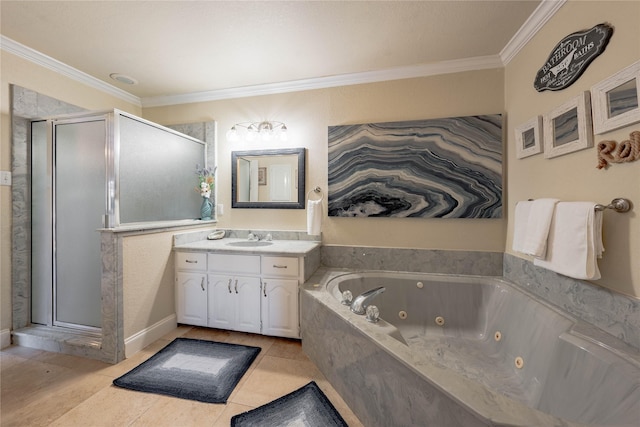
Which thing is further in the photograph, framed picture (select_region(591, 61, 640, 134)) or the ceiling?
the ceiling

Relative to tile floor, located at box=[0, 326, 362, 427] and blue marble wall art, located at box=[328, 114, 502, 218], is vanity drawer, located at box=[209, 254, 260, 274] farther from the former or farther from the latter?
blue marble wall art, located at box=[328, 114, 502, 218]

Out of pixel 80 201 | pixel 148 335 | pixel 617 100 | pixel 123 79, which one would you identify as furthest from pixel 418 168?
pixel 123 79

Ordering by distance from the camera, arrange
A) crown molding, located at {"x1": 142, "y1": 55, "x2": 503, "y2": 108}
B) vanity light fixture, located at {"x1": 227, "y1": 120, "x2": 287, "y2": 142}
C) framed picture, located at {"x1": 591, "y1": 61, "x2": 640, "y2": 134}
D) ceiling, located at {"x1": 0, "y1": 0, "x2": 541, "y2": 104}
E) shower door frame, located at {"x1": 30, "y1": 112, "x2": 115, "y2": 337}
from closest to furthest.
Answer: framed picture, located at {"x1": 591, "y1": 61, "x2": 640, "y2": 134} < ceiling, located at {"x1": 0, "y1": 0, "x2": 541, "y2": 104} < shower door frame, located at {"x1": 30, "y1": 112, "x2": 115, "y2": 337} < crown molding, located at {"x1": 142, "y1": 55, "x2": 503, "y2": 108} < vanity light fixture, located at {"x1": 227, "y1": 120, "x2": 287, "y2": 142}

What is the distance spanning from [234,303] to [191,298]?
0.43 m

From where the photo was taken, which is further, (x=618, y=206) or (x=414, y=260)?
(x=414, y=260)

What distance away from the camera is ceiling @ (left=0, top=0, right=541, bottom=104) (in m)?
1.63

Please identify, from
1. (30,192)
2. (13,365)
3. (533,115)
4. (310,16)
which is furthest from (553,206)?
(30,192)

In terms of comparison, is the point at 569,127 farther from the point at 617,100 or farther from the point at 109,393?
the point at 109,393

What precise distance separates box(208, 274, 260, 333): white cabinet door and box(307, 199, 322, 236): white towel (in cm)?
65

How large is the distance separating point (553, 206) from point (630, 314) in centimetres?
59

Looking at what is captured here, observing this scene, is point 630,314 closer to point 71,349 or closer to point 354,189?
point 354,189

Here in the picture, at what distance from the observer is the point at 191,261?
229cm

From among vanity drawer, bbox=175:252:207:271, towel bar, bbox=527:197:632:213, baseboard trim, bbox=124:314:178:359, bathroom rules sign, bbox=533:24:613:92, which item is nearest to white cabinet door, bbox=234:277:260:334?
vanity drawer, bbox=175:252:207:271

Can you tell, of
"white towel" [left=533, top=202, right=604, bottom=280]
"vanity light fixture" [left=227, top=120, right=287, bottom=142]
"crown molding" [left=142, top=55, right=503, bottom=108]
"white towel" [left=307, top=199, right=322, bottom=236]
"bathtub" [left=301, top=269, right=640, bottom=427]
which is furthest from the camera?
"vanity light fixture" [left=227, top=120, right=287, bottom=142]
